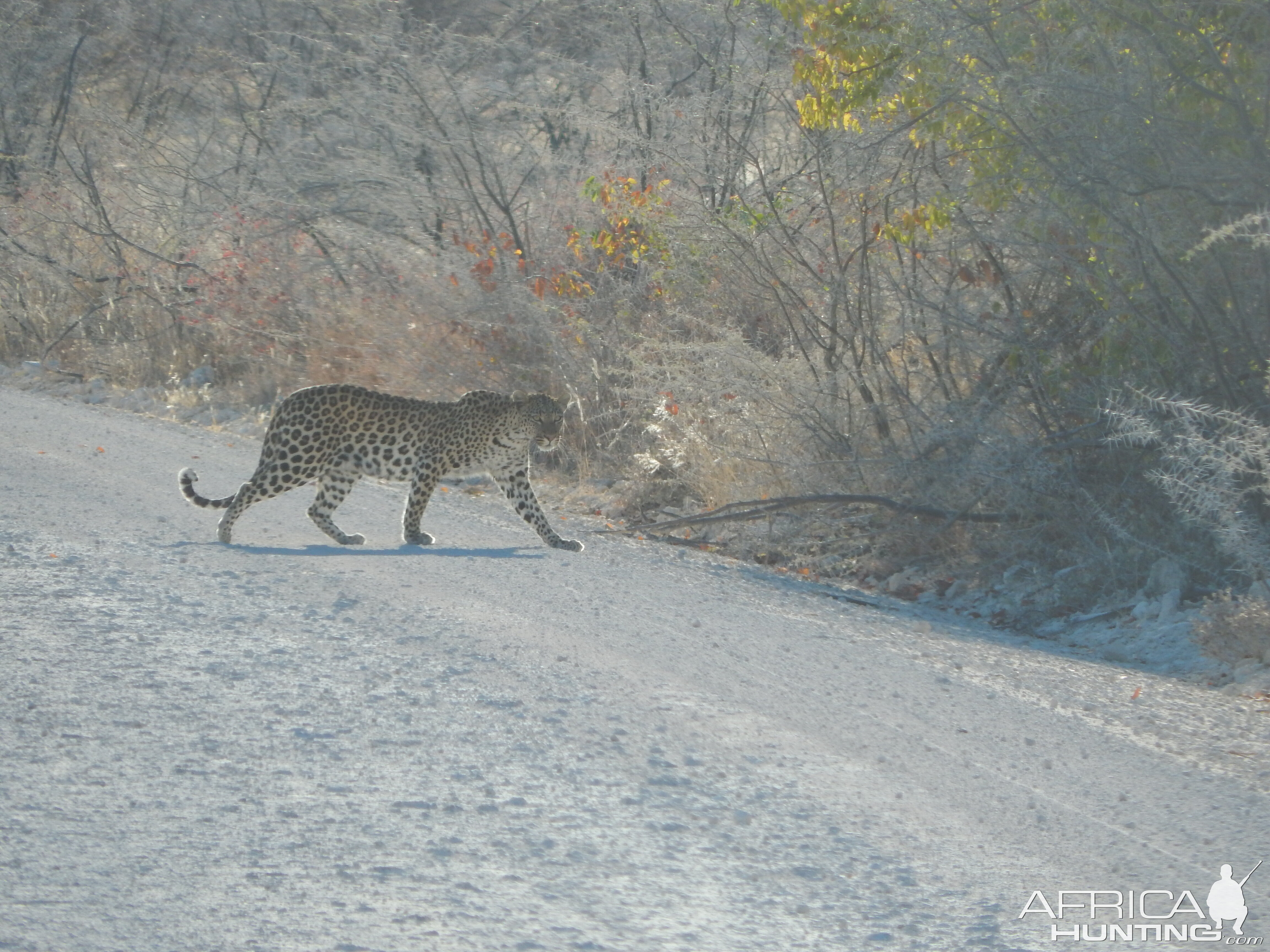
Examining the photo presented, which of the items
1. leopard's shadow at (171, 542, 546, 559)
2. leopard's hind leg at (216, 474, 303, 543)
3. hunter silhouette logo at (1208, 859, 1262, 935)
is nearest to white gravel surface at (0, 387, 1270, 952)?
hunter silhouette logo at (1208, 859, 1262, 935)

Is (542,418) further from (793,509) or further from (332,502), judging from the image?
(793,509)

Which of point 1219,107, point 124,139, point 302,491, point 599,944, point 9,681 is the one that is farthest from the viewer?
point 124,139

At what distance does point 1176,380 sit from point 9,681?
22.6ft

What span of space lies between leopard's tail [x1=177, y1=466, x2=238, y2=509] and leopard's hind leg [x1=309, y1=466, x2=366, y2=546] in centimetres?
51

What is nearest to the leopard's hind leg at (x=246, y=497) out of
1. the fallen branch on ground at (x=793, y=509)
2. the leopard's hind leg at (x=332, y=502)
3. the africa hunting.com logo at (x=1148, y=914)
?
the leopard's hind leg at (x=332, y=502)

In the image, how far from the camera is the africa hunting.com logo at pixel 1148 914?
3.86 m

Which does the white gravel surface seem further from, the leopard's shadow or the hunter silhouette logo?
the leopard's shadow

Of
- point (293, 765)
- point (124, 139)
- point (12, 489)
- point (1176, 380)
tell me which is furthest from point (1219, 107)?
point (124, 139)

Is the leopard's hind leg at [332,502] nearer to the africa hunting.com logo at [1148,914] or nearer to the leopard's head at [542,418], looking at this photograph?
the leopard's head at [542,418]

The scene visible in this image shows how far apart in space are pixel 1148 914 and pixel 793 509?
6.76 m

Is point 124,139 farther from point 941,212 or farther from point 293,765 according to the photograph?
point 293,765

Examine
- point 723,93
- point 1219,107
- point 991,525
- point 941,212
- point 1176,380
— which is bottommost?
point 991,525

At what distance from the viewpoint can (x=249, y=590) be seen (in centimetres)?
733

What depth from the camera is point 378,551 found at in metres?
8.83
